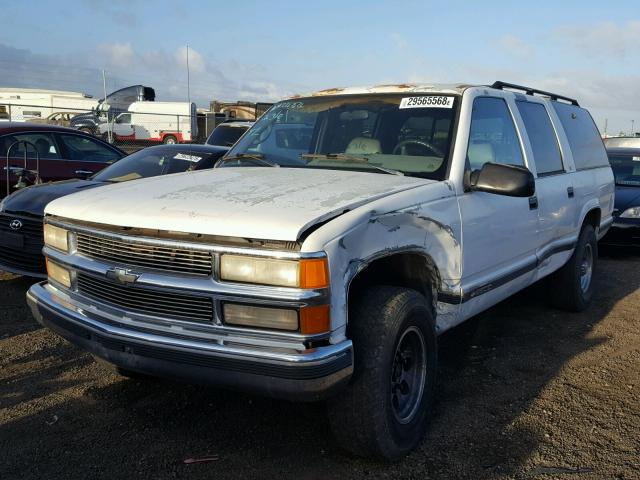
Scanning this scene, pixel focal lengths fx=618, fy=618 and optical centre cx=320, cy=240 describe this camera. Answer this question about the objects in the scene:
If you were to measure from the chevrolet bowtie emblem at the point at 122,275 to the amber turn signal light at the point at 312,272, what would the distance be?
2.65 feet

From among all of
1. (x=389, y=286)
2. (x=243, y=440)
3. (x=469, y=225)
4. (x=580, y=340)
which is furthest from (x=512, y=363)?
(x=243, y=440)

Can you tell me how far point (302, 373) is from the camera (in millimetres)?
2473

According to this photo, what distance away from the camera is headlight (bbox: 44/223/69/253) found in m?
3.19

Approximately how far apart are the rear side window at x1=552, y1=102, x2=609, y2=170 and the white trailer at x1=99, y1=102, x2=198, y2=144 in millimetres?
23754

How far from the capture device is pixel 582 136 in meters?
5.90

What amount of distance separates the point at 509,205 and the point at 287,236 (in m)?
2.10

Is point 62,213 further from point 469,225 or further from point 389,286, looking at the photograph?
point 469,225

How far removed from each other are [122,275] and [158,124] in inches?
1091

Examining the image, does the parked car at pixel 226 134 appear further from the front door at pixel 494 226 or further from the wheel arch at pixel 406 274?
the wheel arch at pixel 406 274

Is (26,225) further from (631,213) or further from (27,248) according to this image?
(631,213)

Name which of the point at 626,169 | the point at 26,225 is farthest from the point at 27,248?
the point at 626,169

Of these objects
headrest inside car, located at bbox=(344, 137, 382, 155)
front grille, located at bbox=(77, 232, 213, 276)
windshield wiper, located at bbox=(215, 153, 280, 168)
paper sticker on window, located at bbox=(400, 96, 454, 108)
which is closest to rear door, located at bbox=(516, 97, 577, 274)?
paper sticker on window, located at bbox=(400, 96, 454, 108)

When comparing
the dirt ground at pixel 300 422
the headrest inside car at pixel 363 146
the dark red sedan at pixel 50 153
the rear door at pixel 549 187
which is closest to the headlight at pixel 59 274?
the dirt ground at pixel 300 422

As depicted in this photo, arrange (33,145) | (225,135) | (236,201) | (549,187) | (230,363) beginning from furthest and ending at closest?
(225,135)
(33,145)
(549,187)
(236,201)
(230,363)
